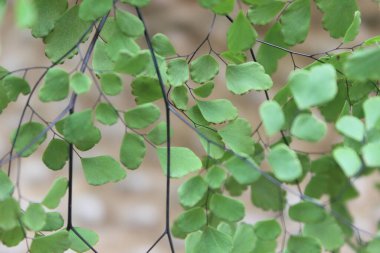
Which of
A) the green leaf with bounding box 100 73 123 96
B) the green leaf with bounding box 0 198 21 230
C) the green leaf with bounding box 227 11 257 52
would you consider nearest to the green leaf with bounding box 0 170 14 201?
the green leaf with bounding box 0 198 21 230

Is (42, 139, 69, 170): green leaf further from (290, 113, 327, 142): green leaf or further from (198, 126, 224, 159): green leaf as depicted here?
(290, 113, 327, 142): green leaf

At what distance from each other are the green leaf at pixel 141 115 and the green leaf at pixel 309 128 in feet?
0.46

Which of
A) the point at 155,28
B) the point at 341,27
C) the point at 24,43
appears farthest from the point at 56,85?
the point at 24,43

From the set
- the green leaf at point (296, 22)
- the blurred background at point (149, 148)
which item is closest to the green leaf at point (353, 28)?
the green leaf at point (296, 22)

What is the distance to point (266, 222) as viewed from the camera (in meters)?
0.49

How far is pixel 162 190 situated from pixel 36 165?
0.36 metres

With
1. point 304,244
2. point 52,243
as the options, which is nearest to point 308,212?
point 304,244

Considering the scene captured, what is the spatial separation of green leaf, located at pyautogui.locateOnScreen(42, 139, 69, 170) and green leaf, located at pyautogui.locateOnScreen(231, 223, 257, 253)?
0.18 metres

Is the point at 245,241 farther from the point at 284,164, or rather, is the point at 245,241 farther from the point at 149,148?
the point at 149,148

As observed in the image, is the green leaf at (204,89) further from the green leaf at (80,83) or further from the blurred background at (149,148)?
the blurred background at (149,148)

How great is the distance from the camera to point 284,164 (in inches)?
15.8

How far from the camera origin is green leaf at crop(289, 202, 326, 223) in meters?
0.45

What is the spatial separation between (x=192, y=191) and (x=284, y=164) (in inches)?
3.8

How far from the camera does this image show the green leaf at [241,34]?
0.50 m
